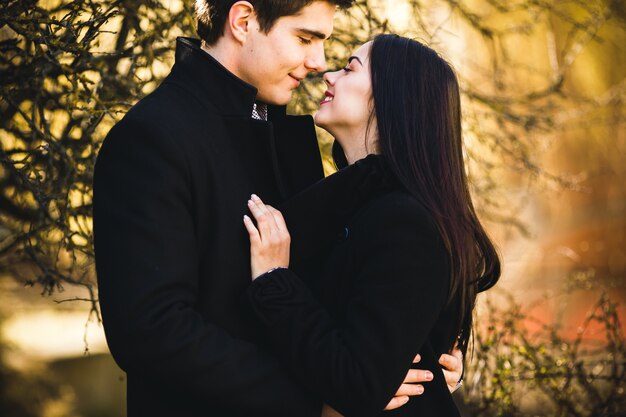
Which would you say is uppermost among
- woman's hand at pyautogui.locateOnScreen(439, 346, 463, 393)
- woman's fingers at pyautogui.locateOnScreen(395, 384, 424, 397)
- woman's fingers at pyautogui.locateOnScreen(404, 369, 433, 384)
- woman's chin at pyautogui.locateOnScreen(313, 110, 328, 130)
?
woman's chin at pyautogui.locateOnScreen(313, 110, 328, 130)

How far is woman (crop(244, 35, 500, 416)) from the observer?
5.71 ft

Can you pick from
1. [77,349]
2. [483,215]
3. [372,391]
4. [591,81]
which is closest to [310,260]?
[372,391]

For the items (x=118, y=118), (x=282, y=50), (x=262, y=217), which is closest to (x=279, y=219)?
(x=262, y=217)

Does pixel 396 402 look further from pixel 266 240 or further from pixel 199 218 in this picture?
pixel 199 218

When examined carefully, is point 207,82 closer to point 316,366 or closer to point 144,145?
point 144,145

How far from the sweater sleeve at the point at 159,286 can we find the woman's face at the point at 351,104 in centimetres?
66

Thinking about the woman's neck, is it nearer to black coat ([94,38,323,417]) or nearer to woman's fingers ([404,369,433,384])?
black coat ([94,38,323,417])

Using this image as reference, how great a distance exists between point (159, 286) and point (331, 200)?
58 cm

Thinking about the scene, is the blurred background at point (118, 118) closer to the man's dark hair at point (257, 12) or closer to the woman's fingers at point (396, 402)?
the man's dark hair at point (257, 12)

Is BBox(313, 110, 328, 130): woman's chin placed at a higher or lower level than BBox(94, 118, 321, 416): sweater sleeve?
higher

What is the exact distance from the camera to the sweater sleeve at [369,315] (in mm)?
1721

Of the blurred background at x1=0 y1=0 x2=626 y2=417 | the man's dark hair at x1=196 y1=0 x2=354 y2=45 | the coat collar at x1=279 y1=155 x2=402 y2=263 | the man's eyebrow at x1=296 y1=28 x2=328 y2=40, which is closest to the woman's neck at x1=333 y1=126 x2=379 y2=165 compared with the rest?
the coat collar at x1=279 y1=155 x2=402 y2=263

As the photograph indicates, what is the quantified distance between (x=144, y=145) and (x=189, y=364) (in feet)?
1.76

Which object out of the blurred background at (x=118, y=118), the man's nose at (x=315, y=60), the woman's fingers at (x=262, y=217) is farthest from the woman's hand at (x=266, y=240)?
the blurred background at (x=118, y=118)
